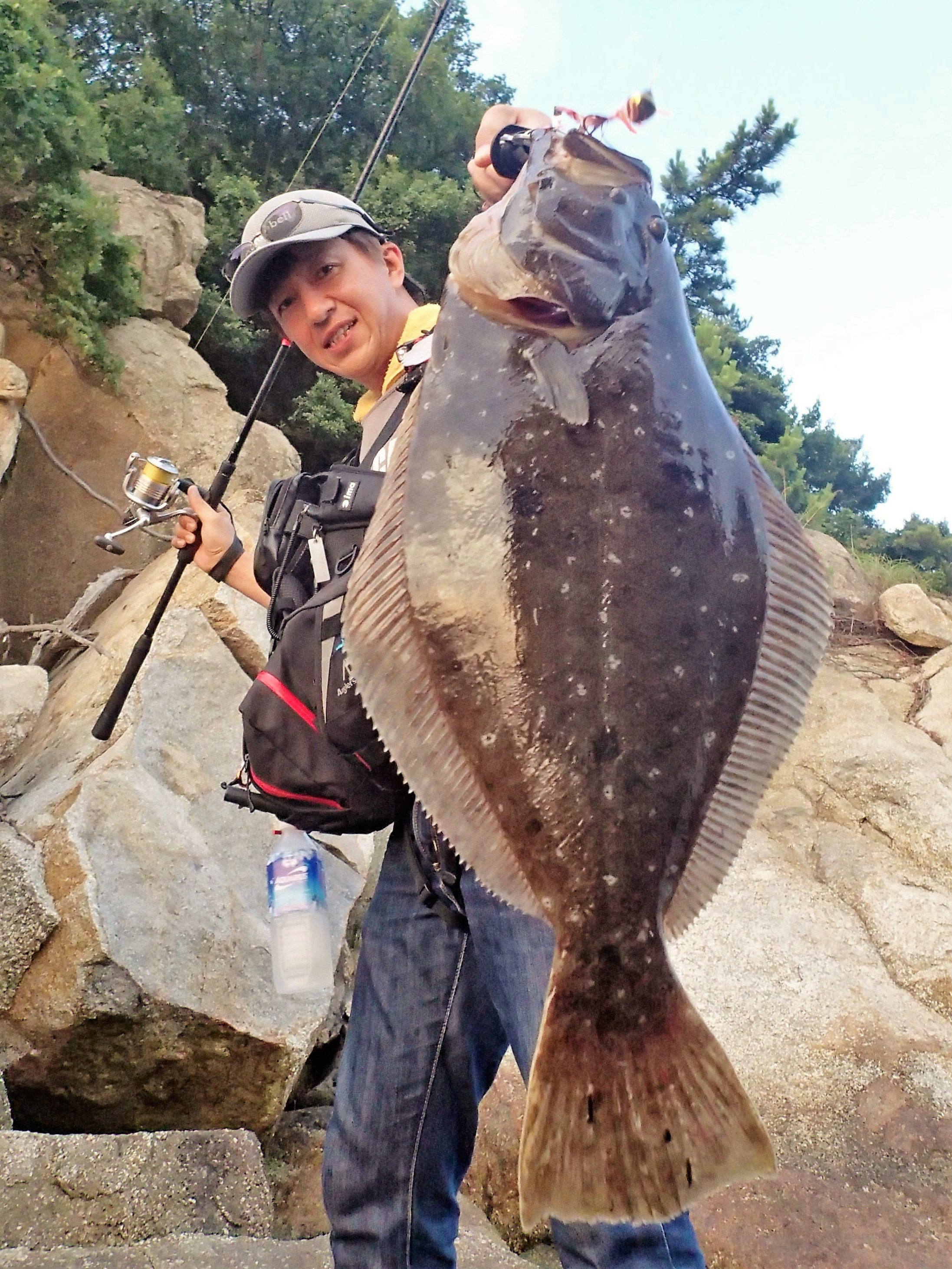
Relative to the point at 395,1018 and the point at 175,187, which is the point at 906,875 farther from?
the point at 175,187

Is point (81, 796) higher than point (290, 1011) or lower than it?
higher

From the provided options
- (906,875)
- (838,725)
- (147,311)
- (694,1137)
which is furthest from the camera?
(147,311)

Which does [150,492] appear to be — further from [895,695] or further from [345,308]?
[895,695]

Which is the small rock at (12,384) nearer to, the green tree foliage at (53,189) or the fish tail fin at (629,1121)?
the green tree foliage at (53,189)

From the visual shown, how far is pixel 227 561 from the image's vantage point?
2516 millimetres

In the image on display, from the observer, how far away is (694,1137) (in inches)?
52.2

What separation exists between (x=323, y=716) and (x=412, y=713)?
1.06 feet

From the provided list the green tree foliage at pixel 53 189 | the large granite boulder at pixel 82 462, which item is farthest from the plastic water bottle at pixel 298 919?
the green tree foliage at pixel 53 189

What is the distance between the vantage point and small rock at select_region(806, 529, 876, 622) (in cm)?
1127

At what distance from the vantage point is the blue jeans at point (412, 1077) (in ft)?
6.19

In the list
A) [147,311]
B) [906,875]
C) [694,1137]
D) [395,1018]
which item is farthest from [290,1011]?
[147,311]

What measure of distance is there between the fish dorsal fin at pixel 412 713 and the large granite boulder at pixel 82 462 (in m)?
7.67

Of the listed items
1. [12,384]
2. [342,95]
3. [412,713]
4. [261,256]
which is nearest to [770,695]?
[412,713]

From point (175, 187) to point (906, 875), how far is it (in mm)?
12219
